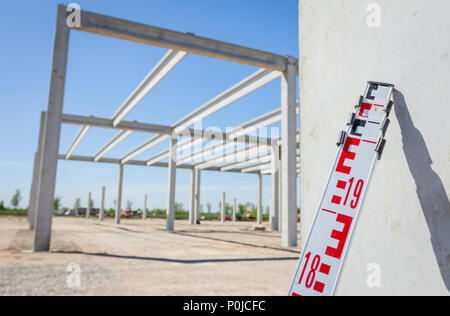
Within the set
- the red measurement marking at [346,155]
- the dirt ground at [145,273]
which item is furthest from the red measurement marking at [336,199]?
the dirt ground at [145,273]

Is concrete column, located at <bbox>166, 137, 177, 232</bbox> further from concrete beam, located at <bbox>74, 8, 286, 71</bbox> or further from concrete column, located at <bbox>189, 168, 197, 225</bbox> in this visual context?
concrete beam, located at <bbox>74, 8, 286, 71</bbox>

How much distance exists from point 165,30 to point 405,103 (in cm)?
1079

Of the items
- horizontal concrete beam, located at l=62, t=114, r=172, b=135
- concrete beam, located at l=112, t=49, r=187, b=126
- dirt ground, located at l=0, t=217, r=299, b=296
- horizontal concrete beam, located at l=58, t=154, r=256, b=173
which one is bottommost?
dirt ground, located at l=0, t=217, r=299, b=296

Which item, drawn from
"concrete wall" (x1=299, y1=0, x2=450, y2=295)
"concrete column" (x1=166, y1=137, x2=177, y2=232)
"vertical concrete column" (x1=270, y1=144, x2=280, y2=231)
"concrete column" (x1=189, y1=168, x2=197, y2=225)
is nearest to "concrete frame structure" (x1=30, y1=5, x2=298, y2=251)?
"concrete column" (x1=166, y1=137, x2=177, y2=232)

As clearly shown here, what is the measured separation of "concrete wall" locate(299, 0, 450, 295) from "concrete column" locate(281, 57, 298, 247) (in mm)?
10450

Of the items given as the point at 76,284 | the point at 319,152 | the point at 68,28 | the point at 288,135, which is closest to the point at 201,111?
the point at 288,135

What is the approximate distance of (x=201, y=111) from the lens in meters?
18.0

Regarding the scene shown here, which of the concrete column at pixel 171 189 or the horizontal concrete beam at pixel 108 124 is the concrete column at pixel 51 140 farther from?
the concrete column at pixel 171 189

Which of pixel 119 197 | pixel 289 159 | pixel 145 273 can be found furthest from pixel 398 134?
pixel 119 197

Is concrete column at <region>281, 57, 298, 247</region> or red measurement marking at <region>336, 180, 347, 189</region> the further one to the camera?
concrete column at <region>281, 57, 298, 247</region>

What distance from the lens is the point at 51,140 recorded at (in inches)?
408

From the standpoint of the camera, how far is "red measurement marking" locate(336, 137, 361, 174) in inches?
70.9

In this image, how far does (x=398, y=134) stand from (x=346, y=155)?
1.34 ft
